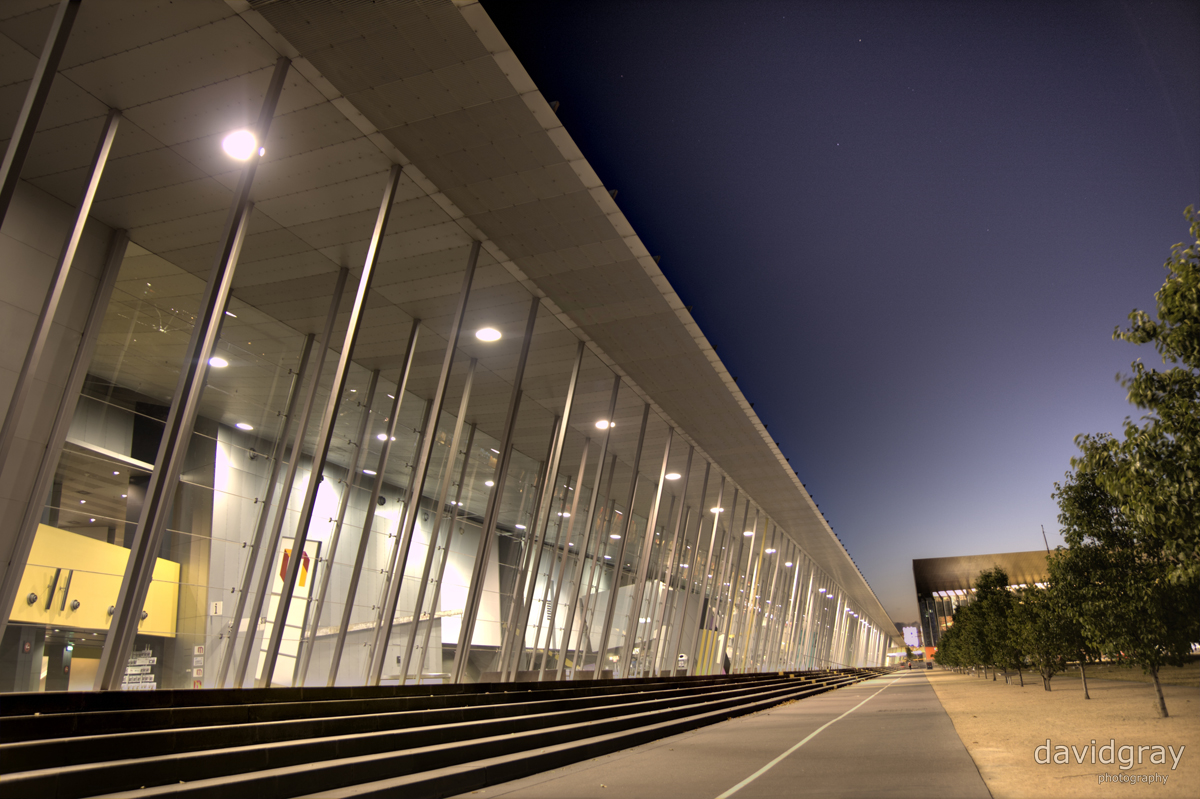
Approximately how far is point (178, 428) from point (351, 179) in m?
4.96

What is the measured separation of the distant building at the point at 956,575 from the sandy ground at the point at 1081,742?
65263 millimetres

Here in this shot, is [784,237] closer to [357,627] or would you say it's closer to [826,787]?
[357,627]

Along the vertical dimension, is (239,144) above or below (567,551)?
above

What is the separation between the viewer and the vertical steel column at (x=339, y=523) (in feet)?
50.2

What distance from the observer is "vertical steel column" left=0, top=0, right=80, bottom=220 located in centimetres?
635

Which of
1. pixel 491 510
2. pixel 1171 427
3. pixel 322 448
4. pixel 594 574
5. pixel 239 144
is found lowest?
pixel 594 574

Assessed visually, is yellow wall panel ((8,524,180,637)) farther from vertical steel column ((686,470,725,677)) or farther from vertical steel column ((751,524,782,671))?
vertical steel column ((751,524,782,671))

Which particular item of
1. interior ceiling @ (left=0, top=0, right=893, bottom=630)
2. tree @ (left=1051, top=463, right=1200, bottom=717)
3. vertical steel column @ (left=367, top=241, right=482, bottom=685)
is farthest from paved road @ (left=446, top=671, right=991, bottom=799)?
interior ceiling @ (left=0, top=0, right=893, bottom=630)

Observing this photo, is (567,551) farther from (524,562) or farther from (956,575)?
(956,575)

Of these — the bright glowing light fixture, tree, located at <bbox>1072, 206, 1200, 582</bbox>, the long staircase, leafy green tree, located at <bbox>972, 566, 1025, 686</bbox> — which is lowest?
the long staircase

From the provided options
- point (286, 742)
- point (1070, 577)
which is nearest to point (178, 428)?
point (286, 742)

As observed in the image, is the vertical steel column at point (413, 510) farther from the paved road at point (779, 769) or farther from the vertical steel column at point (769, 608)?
the vertical steel column at point (769, 608)

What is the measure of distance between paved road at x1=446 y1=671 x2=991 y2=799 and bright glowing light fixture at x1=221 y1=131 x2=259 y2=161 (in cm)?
916

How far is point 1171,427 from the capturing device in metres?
8.46
